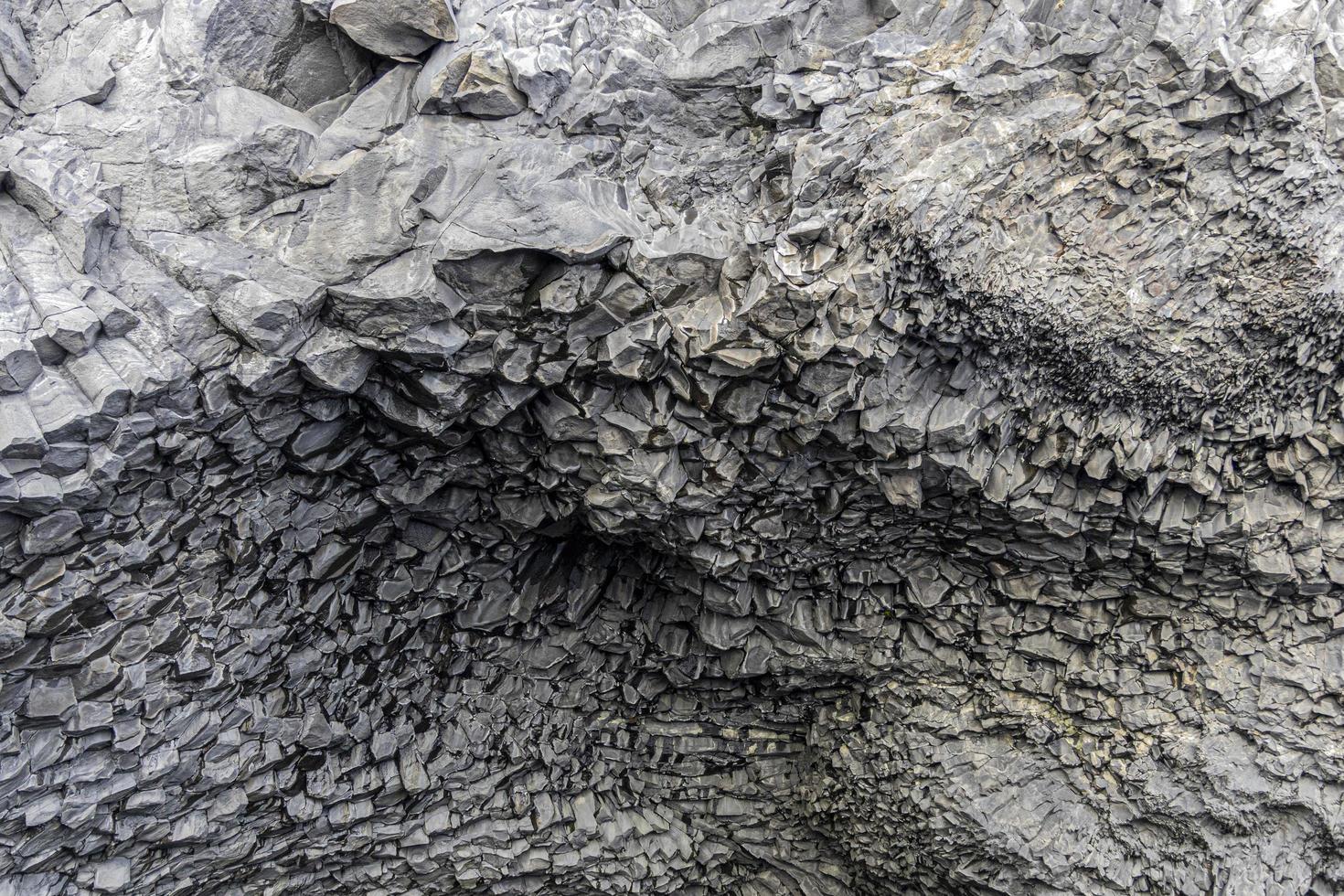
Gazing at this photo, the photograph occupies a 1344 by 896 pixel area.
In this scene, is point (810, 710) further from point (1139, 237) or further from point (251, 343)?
point (251, 343)

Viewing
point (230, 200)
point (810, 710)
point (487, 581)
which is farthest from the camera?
point (810, 710)

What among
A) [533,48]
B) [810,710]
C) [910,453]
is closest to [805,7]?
[533,48]

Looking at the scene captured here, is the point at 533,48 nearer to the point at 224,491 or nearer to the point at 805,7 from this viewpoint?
the point at 805,7

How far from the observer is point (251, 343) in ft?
10.7

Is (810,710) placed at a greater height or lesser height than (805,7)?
lesser

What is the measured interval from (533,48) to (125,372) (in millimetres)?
1733

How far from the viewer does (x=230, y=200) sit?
3352 millimetres

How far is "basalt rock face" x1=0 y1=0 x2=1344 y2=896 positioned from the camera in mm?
3287

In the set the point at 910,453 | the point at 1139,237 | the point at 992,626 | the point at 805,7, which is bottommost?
the point at 992,626

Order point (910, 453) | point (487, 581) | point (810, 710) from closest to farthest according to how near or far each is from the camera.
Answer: point (910, 453) → point (487, 581) → point (810, 710)

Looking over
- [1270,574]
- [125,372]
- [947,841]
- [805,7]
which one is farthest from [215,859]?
[1270,574]

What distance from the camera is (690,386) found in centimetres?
363

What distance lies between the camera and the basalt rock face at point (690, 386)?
3287 millimetres

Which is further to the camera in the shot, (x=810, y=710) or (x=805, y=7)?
(x=810, y=710)
